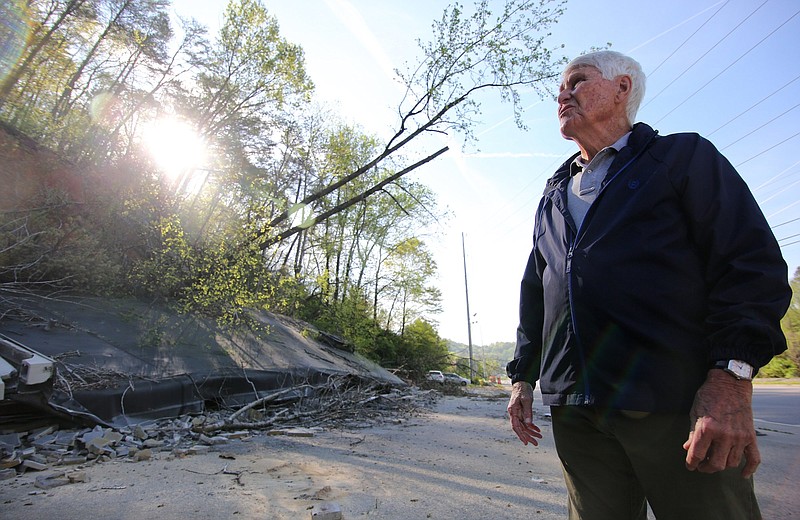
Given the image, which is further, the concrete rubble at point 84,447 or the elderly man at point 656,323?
the concrete rubble at point 84,447

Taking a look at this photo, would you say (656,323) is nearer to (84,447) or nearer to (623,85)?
(623,85)

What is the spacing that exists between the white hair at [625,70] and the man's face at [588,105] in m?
0.03

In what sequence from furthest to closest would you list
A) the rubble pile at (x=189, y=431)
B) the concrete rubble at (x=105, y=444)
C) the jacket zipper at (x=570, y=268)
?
the rubble pile at (x=189, y=431) < the concrete rubble at (x=105, y=444) < the jacket zipper at (x=570, y=268)

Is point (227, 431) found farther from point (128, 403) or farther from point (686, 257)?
point (686, 257)

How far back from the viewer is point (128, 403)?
509 centimetres

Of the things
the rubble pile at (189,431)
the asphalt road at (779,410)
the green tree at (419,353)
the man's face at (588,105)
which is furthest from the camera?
the green tree at (419,353)

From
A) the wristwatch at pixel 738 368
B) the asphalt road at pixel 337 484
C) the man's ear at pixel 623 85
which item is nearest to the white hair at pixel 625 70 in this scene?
the man's ear at pixel 623 85

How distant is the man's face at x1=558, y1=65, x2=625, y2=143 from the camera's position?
63.6 inches

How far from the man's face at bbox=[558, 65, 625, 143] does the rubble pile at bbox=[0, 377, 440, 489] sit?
13.1 feet

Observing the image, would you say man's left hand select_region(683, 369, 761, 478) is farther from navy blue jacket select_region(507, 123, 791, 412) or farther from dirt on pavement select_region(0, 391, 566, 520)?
dirt on pavement select_region(0, 391, 566, 520)

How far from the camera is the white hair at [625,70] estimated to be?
1628 millimetres

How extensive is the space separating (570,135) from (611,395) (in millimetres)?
993

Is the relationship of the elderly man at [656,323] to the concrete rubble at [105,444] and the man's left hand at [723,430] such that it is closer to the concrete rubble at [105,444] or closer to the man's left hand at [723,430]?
the man's left hand at [723,430]

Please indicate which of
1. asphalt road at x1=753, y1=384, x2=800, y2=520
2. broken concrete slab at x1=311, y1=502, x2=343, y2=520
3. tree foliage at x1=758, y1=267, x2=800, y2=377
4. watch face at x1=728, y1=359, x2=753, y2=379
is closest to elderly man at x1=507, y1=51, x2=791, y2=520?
watch face at x1=728, y1=359, x2=753, y2=379
